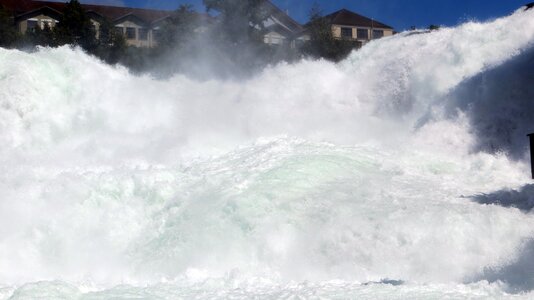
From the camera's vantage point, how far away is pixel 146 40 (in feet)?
144

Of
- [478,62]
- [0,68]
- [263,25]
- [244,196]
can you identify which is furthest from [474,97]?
[263,25]

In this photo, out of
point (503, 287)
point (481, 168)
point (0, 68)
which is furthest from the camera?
point (0, 68)

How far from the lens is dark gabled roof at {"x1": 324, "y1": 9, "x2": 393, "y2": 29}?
5131cm

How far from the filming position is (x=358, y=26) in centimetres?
5222

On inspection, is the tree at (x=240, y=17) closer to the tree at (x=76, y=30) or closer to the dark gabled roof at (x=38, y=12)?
the tree at (x=76, y=30)

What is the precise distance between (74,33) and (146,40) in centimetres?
962

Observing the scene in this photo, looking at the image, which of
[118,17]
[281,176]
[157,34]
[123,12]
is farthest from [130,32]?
[281,176]

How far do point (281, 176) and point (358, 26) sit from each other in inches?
1637

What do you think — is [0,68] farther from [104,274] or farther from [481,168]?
[481,168]

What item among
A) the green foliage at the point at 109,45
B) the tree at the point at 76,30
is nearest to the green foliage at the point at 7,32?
the tree at the point at 76,30

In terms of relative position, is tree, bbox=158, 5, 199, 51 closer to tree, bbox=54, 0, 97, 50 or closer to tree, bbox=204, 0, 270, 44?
tree, bbox=204, 0, 270, 44

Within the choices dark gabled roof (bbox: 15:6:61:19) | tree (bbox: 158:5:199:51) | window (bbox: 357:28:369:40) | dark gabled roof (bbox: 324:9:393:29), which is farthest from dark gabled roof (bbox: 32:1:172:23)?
window (bbox: 357:28:369:40)

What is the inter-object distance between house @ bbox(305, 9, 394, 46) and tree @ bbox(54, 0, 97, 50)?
21.0 metres

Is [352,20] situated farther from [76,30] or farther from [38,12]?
[76,30]
